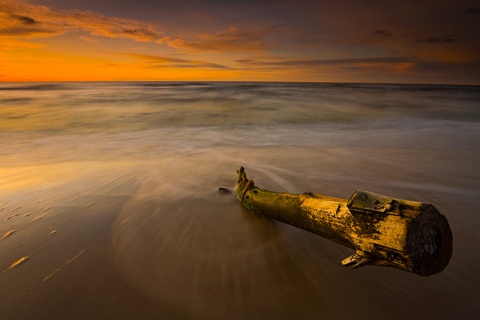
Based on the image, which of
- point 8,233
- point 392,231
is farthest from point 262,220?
point 8,233

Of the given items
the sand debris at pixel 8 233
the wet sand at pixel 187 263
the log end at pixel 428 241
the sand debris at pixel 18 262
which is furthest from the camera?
the sand debris at pixel 8 233

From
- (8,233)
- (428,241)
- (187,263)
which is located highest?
(428,241)

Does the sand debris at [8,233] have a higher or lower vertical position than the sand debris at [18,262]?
lower

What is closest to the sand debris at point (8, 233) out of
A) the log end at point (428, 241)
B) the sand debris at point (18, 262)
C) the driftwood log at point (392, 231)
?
the sand debris at point (18, 262)

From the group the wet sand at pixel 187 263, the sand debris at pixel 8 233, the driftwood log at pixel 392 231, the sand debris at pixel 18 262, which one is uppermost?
the driftwood log at pixel 392 231

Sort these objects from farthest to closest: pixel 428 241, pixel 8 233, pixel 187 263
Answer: pixel 8 233, pixel 187 263, pixel 428 241

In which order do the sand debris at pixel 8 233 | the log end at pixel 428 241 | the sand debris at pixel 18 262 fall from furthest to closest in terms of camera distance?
the sand debris at pixel 8 233 < the sand debris at pixel 18 262 < the log end at pixel 428 241

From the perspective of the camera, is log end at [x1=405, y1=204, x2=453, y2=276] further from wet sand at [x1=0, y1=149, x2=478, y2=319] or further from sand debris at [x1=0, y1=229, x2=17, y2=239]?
sand debris at [x1=0, y1=229, x2=17, y2=239]

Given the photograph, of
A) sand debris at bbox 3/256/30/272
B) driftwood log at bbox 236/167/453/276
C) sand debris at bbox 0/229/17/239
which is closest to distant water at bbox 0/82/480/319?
driftwood log at bbox 236/167/453/276

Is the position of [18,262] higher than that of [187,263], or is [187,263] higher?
[187,263]

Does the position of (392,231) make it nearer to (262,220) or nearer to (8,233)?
(262,220)

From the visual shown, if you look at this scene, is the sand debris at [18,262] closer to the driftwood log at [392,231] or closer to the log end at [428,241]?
the driftwood log at [392,231]

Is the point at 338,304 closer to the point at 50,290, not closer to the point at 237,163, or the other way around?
the point at 50,290

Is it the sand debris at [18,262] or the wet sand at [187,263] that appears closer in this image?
the wet sand at [187,263]
